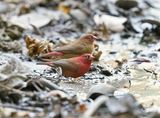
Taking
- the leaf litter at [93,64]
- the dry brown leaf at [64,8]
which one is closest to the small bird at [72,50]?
the leaf litter at [93,64]

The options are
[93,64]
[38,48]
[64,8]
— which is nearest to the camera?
[93,64]

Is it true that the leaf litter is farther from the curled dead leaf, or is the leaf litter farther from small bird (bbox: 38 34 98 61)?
small bird (bbox: 38 34 98 61)

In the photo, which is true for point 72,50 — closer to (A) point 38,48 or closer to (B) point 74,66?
(A) point 38,48

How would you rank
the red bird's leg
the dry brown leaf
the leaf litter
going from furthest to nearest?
the dry brown leaf → the red bird's leg → the leaf litter

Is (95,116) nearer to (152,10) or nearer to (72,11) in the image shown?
(72,11)

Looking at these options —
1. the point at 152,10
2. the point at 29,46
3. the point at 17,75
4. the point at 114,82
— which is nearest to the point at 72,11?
the point at 152,10

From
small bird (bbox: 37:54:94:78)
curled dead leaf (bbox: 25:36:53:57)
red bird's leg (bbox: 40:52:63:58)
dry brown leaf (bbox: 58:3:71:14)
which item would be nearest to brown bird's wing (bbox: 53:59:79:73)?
small bird (bbox: 37:54:94:78)

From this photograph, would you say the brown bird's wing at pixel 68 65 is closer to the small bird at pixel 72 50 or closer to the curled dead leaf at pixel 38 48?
the small bird at pixel 72 50

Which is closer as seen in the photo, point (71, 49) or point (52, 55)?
point (52, 55)

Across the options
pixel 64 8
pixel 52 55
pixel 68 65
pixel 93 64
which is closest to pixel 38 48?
pixel 52 55
